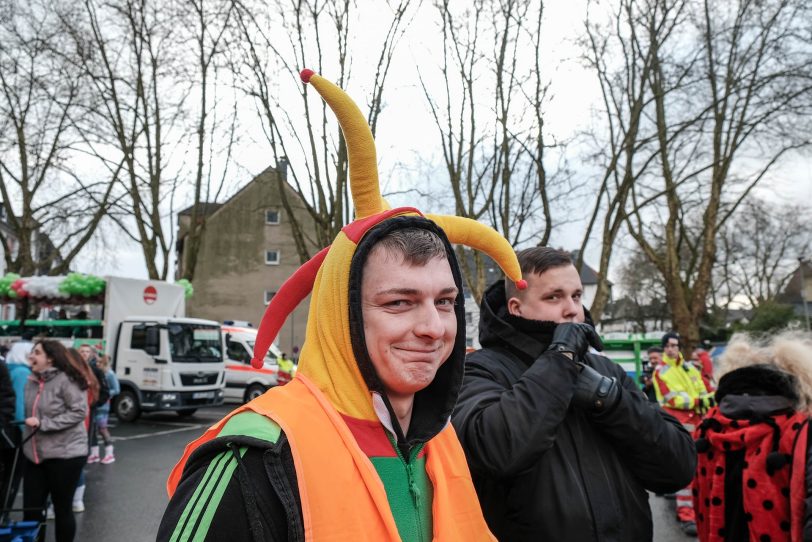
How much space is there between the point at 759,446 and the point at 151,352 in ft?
44.7

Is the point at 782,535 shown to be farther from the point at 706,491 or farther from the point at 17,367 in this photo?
the point at 17,367

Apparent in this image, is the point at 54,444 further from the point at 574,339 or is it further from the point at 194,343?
the point at 194,343

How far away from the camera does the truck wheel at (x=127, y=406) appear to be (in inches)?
583

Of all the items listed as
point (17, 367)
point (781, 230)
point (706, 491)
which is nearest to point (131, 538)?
point (17, 367)

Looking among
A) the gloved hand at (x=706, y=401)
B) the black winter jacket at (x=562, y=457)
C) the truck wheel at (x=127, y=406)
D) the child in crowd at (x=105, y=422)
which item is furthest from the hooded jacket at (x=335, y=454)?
the truck wheel at (x=127, y=406)

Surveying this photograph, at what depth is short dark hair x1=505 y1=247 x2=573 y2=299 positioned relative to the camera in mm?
2420

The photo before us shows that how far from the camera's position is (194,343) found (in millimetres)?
15250

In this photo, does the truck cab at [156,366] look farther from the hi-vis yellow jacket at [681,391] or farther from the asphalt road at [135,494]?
the hi-vis yellow jacket at [681,391]

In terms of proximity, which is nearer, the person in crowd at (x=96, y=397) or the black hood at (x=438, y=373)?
the black hood at (x=438, y=373)

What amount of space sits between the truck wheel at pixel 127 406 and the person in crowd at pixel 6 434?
10082 millimetres

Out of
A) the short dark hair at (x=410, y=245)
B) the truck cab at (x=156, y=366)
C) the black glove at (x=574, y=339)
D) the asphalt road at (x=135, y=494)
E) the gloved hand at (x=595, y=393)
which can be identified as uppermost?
the short dark hair at (x=410, y=245)

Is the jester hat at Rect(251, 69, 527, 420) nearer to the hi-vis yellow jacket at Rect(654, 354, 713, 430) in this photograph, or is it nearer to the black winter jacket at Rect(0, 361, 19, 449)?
the black winter jacket at Rect(0, 361, 19, 449)

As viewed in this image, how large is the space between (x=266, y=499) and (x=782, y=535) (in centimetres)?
261

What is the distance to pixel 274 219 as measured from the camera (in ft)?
133
